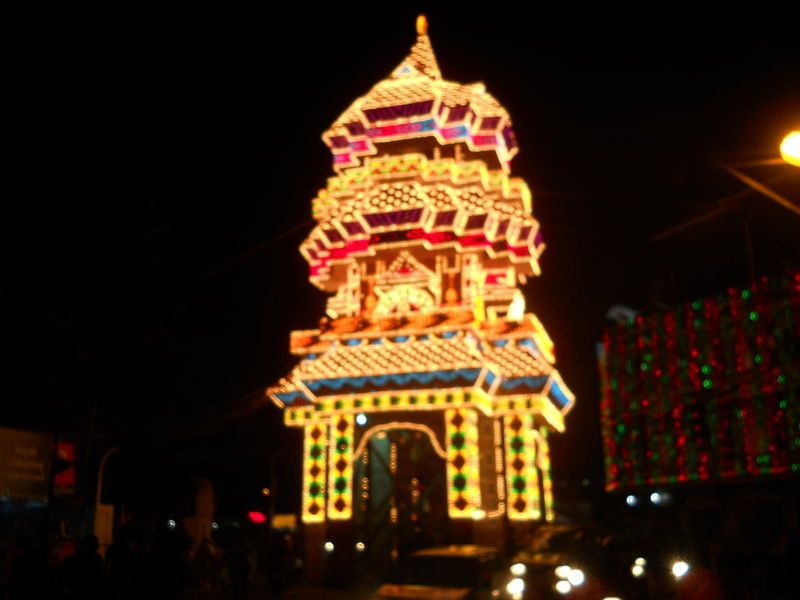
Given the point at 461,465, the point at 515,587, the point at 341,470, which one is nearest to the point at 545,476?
the point at 461,465

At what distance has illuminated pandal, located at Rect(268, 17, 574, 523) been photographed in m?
26.7

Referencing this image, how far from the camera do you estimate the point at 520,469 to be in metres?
28.6

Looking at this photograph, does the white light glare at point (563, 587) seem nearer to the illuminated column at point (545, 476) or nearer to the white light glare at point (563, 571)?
the white light glare at point (563, 571)

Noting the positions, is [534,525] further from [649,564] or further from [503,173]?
[503,173]

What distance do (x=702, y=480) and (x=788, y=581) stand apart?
23660 millimetres

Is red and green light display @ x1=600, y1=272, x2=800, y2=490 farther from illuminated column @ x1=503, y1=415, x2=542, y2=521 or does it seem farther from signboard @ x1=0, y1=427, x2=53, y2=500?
signboard @ x1=0, y1=427, x2=53, y2=500

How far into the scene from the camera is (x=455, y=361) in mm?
25953

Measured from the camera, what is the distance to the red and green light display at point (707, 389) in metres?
31.0

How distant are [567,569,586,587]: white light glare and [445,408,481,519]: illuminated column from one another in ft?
26.9

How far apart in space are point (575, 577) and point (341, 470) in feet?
36.7

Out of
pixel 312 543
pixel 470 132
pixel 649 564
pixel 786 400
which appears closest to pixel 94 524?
pixel 312 543

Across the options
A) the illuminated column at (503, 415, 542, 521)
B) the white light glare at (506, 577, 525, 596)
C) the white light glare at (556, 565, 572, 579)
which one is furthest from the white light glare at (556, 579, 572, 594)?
the illuminated column at (503, 415, 542, 521)

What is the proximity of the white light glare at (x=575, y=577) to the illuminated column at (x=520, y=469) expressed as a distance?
396 inches

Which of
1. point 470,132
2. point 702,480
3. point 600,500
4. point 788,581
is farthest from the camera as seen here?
point 600,500
